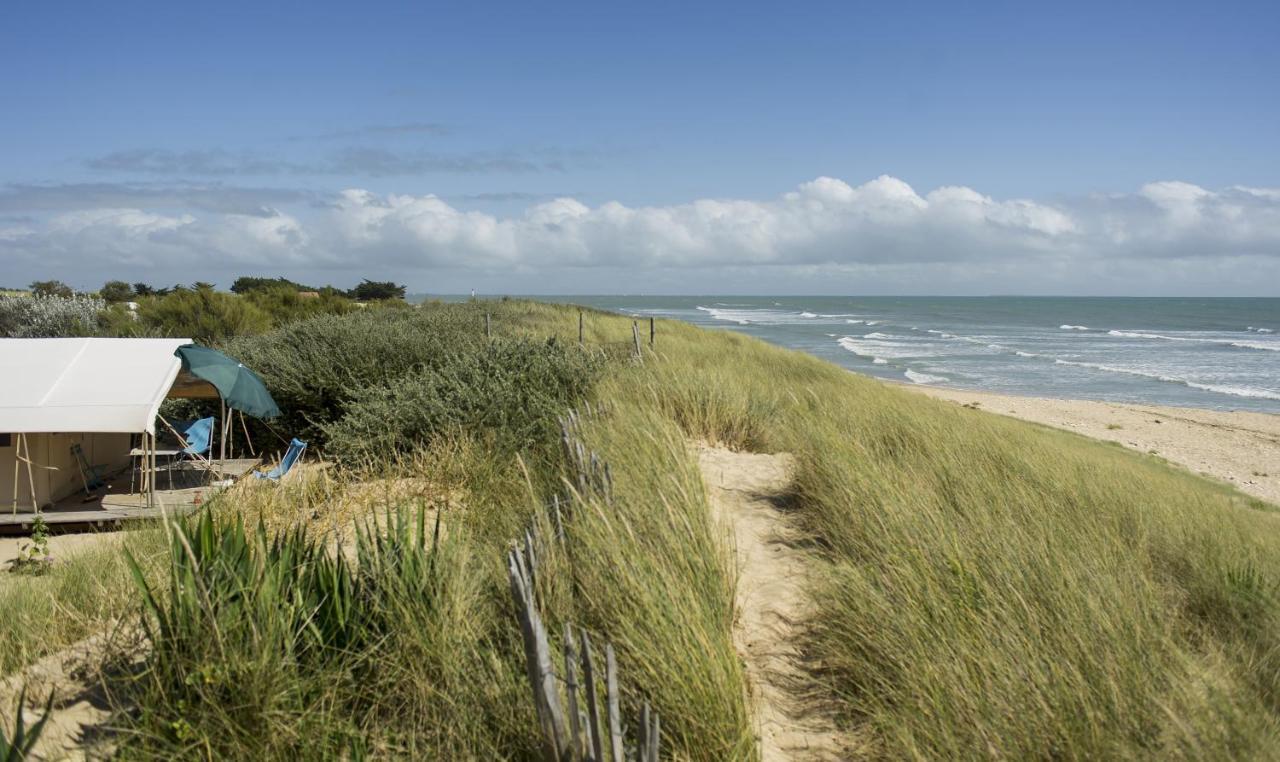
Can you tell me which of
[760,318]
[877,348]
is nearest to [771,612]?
[877,348]

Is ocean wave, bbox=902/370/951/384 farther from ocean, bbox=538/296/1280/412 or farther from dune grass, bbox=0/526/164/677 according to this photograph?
dune grass, bbox=0/526/164/677

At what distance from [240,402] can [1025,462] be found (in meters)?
9.56

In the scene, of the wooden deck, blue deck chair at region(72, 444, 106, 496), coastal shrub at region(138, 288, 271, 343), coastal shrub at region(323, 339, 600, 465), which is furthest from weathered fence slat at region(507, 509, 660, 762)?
coastal shrub at region(138, 288, 271, 343)

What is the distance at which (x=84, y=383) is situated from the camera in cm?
1054

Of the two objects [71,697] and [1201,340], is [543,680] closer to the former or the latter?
[71,697]

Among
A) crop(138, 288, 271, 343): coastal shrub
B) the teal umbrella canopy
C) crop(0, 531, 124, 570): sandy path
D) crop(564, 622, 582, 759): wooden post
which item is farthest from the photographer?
crop(138, 288, 271, 343): coastal shrub

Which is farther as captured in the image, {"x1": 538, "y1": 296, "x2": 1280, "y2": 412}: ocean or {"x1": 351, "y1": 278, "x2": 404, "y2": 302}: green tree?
{"x1": 351, "y1": 278, "x2": 404, "y2": 302}: green tree

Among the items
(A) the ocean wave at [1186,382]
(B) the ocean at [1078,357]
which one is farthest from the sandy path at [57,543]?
(A) the ocean wave at [1186,382]

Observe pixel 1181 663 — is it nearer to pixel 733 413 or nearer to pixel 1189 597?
pixel 1189 597

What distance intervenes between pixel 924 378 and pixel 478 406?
27039mm

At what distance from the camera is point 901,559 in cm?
416

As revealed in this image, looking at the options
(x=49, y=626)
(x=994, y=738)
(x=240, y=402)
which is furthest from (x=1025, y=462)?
(x=240, y=402)

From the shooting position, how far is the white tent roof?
9961 millimetres

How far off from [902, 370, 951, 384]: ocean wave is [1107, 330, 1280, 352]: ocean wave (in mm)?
23849
